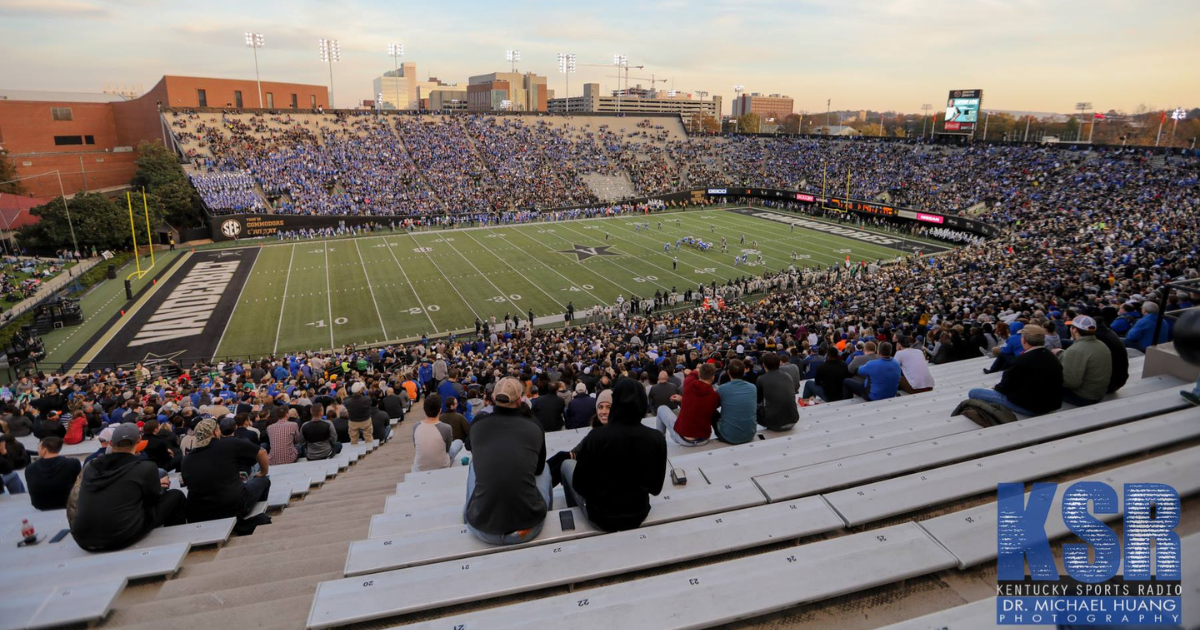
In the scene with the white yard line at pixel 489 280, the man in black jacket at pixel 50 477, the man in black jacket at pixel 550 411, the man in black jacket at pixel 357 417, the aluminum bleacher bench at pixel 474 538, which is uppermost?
the aluminum bleacher bench at pixel 474 538

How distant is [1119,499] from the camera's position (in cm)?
407

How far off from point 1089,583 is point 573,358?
1430 centimetres

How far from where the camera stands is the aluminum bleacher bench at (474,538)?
3.97 meters

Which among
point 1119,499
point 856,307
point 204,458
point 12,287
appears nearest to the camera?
point 1119,499

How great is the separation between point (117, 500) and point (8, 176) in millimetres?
62239

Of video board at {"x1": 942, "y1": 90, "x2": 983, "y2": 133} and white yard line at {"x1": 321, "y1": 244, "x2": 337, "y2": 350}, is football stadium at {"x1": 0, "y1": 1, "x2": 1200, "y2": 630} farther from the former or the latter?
video board at {"x1": 942, "y1": 90, "x2": 983, "y2": 133}

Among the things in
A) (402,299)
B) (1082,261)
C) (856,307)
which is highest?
(1082,261)

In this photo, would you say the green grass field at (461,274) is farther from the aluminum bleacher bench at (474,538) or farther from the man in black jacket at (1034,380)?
the man in black jacket at (1034,380)

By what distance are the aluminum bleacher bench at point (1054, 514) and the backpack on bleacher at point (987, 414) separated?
134 centimetres

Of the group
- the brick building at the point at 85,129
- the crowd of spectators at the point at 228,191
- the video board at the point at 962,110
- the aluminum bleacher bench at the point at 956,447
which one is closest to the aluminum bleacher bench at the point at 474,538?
the aluminum bleacher bench at the point at 956,447

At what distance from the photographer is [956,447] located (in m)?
5.22

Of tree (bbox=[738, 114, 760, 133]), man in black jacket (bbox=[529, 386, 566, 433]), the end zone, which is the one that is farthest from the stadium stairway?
tree (bbox=[738, 114, 760, 133])

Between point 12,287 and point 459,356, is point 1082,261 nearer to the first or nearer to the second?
point 459,356

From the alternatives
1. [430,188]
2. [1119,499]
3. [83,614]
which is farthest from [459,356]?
[430,188]
